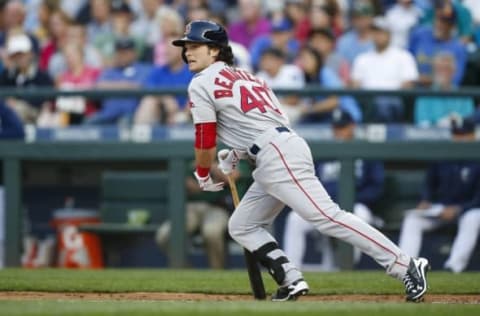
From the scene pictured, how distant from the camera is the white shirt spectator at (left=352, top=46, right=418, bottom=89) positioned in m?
12.1

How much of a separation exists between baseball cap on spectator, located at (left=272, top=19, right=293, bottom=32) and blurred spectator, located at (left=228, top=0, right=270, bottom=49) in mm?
170

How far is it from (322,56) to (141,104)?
2.06m

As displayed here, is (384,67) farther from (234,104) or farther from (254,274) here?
(234,104)

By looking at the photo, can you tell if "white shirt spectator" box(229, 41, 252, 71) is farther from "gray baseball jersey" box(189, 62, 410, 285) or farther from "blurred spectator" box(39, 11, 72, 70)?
"gray baseball jersey" box(189, 62, 410, 285)

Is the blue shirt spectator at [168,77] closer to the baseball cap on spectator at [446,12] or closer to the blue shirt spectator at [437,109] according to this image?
the blue shirt spectator at [437,109]

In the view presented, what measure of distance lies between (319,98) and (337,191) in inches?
43.2

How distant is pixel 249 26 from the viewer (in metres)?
13.6

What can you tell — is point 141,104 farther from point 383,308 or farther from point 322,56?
point 383,308

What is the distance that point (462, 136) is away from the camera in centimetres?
1109

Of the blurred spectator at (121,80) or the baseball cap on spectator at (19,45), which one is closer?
the blurred spectator at (121,80)

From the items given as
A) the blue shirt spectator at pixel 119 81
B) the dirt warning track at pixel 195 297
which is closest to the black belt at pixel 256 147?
the dirt warning track at pixel 195 297

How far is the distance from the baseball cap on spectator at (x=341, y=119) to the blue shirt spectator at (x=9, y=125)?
10.4ft

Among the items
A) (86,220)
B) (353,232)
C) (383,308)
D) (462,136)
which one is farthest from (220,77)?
(86,220)

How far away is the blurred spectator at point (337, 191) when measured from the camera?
37.2ft
